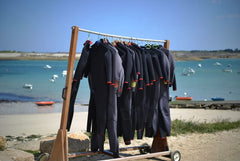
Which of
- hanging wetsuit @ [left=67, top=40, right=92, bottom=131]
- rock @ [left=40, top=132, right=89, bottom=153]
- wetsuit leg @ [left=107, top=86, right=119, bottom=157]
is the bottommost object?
rock @ [left=40, top=132, right=89, bottom=153]

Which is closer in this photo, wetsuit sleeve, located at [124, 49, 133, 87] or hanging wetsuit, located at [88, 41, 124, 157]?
hanging wetsuit, located at [88, 41, 124, 157]

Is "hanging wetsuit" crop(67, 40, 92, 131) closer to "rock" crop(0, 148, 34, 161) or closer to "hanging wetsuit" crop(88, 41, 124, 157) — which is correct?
"hanging wetsuit" crop(88, 41, 124, 157)

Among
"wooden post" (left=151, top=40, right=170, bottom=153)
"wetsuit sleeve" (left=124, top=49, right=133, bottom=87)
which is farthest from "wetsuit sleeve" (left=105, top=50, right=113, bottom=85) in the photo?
"wooden post" (left=151, top=40, right=170, bottom=153)

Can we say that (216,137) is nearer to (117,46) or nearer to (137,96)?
(137,96)

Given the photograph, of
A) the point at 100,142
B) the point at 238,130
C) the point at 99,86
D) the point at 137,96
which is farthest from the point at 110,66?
the point at 238,130

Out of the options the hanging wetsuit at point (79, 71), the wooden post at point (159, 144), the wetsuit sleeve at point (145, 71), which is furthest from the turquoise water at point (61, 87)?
the hanging wetsuit at point (79, 71)

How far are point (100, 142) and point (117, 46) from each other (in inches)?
56.3

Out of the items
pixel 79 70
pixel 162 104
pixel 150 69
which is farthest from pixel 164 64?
pixel 79 70

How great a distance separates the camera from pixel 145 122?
489 centimetres

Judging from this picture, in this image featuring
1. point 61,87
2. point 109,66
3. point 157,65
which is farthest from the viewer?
point 61,87

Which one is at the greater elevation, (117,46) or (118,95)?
(117,46)

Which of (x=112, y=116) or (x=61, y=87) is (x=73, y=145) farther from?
(x=61, y=87)

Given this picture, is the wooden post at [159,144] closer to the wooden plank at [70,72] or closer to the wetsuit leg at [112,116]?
the wetsuit leg at [112,116]

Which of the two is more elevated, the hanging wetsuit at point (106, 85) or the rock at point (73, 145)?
the hanging wetsuit at point (106, 85)
